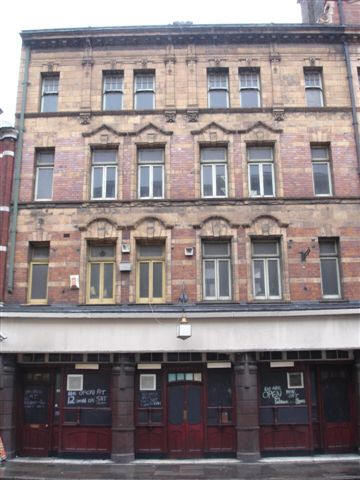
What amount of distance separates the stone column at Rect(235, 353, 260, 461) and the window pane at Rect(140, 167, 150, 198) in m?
6.22

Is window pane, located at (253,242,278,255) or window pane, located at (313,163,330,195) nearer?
window pane, located at (253,242,278,255)

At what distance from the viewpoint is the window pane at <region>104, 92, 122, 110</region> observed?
17.6m

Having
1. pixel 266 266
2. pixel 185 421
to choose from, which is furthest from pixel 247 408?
pixel 266 266

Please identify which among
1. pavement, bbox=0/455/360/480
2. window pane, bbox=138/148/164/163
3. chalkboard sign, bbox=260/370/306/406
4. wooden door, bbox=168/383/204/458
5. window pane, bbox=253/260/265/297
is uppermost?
window pane, bbox=138/148/164/163

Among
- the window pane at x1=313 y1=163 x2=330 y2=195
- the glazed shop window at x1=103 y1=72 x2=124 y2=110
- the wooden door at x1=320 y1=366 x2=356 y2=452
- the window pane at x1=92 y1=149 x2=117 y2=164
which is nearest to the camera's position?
the wooden door at x1=320 y1=366 x2=356 y2=452

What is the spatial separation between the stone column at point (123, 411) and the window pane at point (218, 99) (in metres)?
9.29

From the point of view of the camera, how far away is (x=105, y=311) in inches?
598

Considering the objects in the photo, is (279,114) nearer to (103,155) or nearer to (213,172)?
(213,172)

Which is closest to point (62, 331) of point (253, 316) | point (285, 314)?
point (253, 316)

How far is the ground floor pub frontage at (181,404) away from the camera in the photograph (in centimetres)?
1484

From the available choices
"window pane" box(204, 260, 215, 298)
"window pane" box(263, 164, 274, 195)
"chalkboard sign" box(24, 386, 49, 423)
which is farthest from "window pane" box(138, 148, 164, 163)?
"chalkboard sign" box(24, 386, 49, 423)

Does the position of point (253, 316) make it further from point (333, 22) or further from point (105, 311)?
point (333, 22)

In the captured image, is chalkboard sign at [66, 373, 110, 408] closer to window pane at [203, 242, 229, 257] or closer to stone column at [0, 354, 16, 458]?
stone column at [0, 354, 16, 458]

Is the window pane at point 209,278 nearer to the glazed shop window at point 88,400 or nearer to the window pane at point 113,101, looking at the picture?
the glazed shop window at point 88,400
